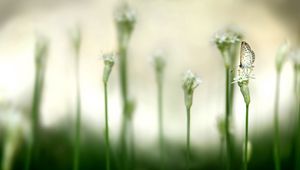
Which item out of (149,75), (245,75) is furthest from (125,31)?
(149,75)

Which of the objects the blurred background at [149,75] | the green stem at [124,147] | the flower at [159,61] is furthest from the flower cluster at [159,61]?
the blurred background at [149,75]

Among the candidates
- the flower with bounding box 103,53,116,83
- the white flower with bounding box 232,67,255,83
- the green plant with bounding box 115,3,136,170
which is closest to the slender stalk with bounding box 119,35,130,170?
the green plant with bounding box 115,3,136,170

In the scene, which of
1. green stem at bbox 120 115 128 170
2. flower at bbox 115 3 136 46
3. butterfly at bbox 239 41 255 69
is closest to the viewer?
butterfly at bbox 239 41 255 69

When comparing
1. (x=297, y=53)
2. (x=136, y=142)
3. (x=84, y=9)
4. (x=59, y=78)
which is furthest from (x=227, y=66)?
(x=84, y=9)

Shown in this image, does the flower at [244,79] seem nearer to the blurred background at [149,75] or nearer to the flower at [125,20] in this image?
the flower at [125,20]

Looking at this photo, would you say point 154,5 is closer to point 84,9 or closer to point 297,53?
point 84,9

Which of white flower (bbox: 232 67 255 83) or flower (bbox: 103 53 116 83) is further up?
flower (bbox: 103 53 116 83)

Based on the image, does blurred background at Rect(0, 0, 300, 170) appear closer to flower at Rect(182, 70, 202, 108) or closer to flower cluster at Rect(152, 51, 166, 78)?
flower cluster at Rect(152, 51, 166, 78)

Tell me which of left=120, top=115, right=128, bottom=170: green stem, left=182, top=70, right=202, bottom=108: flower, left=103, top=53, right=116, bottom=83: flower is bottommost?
left=120, top=115, right=128, bottom=170: green stem
